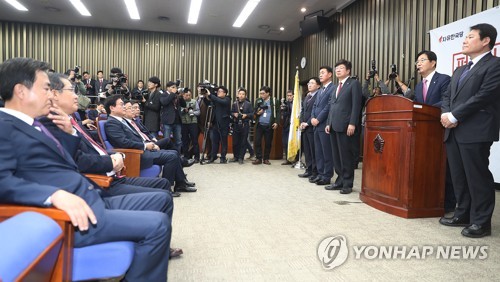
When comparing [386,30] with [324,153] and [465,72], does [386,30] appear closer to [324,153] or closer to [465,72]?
[324,153]

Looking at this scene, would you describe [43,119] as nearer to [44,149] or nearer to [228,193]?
[44,149]

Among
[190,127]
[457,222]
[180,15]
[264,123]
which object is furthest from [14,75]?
[180,15]

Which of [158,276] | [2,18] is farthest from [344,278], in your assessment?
[2,18]

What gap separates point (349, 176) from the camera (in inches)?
161

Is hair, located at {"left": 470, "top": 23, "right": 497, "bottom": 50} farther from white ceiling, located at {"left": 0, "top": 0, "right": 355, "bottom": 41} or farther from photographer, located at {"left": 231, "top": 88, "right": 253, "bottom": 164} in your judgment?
white ceiling, located at {"left": 0, "top": 0, "right": 355, "bottom": 41}

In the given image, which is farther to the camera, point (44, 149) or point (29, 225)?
point (44, 149)

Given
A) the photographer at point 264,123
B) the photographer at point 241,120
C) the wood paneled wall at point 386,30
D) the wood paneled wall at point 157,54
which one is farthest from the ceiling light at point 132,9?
the wood paneled wall at point 386,30

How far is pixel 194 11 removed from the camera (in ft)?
27.2

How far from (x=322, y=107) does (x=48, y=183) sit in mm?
3893

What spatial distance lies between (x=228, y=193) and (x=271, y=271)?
7.18 ft

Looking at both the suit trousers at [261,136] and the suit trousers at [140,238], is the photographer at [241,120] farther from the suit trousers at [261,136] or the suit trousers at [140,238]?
the suit trousers at [140,238]

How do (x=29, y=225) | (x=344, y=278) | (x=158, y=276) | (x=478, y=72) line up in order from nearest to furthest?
(x=29, y=225)
(x=158, y=276)
(x=344, y=278)
(x=478, y=72)

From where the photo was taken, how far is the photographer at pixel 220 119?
266 inches

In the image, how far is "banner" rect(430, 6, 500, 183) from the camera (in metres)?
4.25
